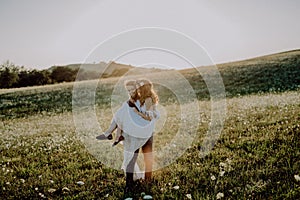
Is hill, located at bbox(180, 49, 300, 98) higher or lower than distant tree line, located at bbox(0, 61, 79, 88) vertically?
lower

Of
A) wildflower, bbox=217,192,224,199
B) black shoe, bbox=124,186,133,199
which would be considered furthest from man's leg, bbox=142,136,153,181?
wildflower, bbox=217,192,224,199

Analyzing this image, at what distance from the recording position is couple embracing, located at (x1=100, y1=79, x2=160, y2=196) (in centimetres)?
726

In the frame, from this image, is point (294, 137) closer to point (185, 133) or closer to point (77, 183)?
point (185, 133)

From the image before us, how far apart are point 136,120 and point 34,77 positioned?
70.9m

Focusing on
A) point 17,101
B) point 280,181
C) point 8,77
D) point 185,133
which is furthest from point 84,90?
point 8,77

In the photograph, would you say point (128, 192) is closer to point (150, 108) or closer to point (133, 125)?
point (133, 125)

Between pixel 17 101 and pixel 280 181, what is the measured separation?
106 ft

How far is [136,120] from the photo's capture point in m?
7.30

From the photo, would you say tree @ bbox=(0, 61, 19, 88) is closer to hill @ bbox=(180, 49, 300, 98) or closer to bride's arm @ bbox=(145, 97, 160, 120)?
hill @ bbox=(180, 49, 300, 98)

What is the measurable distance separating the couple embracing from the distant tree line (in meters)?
67.4

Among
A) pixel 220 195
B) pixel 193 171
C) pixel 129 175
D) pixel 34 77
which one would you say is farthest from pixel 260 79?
pixel 34 77

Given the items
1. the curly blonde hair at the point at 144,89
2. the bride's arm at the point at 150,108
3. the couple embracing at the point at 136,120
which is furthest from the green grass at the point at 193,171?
the curly blonde hair at the point at 144,89

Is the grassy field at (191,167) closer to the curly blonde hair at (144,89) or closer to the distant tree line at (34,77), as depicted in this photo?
the curly blonde hair at (144,89)

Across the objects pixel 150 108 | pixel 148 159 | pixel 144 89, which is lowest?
pixel 148 159
